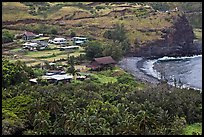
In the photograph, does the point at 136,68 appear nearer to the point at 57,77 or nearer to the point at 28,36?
the point at 57,77

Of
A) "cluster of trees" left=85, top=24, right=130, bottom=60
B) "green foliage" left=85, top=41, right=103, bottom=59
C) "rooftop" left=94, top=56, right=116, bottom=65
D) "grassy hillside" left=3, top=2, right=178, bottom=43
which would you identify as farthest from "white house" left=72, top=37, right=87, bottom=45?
"rooftop" left=94, top=56, right=116, bottom=65

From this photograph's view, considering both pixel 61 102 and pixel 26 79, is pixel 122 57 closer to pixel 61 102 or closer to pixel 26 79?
pixel 26 79

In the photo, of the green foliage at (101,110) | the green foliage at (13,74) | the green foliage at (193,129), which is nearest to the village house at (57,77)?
the green foliage at (13,74)

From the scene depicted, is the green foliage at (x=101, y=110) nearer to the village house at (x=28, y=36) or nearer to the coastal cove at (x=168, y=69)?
the coastal cove at (x=168, y=69)

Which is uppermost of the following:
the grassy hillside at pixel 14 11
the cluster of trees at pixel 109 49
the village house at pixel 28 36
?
the grassy hillside at pixel 14 11

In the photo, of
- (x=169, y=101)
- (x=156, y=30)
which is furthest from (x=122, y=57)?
(x=169, y=101)

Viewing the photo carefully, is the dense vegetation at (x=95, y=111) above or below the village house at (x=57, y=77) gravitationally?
above
